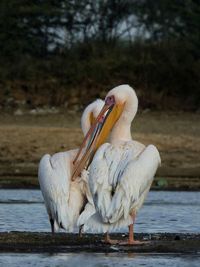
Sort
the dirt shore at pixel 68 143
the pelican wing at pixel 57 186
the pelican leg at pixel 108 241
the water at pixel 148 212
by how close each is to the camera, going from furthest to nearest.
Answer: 1. the dirt shore at pixel 68 143
2. the water at pixel 148 212
3. the pelican wing at pixel 57 186
4. the pelican leg at pixel 108 241

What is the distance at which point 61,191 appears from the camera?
11961 millimetres

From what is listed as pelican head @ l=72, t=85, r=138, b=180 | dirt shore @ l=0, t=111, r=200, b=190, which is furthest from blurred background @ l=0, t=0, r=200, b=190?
pelican head @ l=72, t=85, r=138, b=180

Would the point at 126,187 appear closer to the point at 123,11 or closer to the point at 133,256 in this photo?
the point at 133,256

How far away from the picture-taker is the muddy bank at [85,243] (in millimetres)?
10953

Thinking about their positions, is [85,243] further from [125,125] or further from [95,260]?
[125,125]

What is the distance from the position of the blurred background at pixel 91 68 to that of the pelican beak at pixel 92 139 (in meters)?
9.33

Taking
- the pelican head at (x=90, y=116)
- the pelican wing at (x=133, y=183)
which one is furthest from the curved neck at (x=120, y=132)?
the pelican head at (x=90, y=116)

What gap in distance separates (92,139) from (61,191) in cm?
87

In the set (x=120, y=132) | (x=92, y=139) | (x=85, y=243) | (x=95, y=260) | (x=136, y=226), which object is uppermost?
(x=120, y=132)

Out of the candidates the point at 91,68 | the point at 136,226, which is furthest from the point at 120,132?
the point at 91,68

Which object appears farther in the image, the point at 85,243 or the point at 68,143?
the point at 68,143

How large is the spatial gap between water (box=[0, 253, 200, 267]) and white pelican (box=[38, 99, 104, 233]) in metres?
1.23

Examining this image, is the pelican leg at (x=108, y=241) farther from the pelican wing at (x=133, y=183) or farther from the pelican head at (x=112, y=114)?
the pelican head at (x=112, y=114)

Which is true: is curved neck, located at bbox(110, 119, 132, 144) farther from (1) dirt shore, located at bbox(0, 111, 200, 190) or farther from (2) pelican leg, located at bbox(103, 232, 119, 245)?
(1) dirt shore, located at bbox(0, 111, 200, 190)
